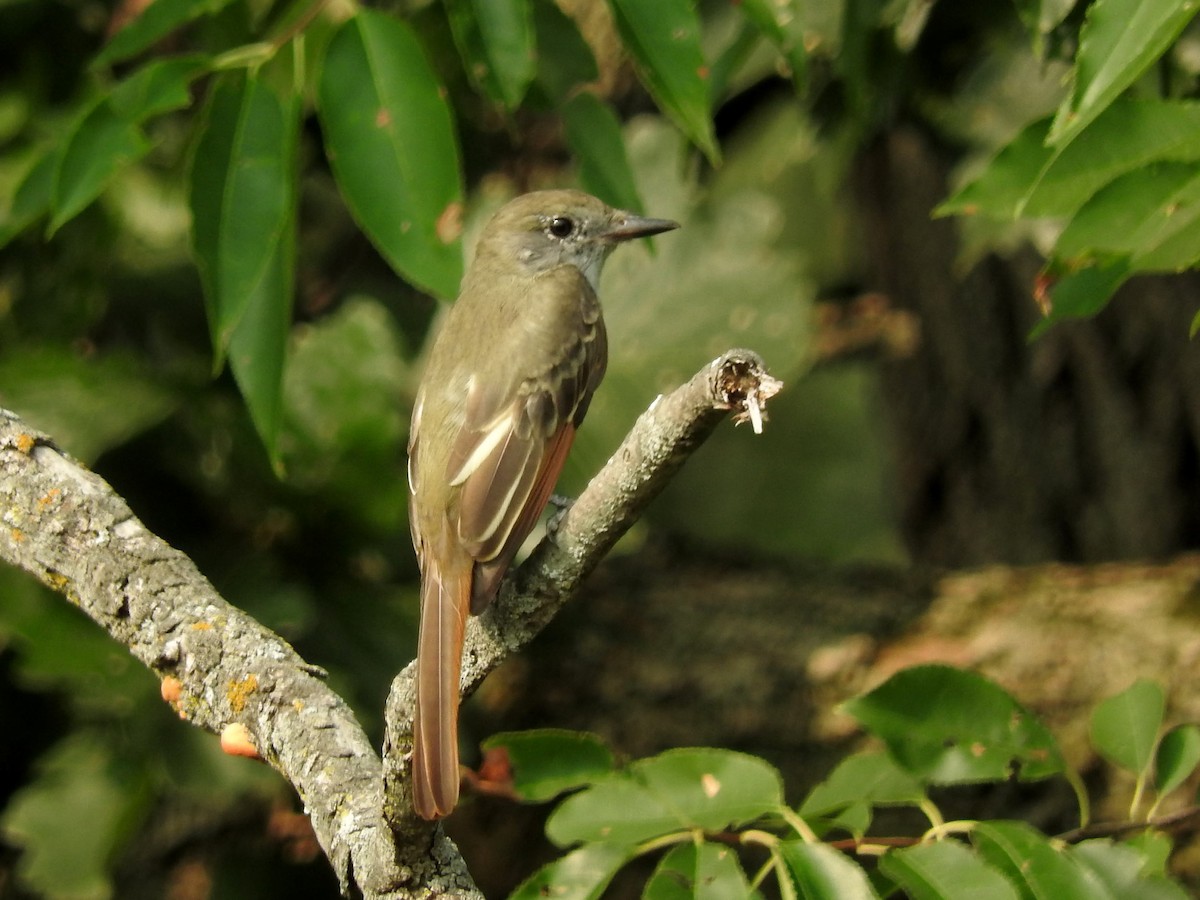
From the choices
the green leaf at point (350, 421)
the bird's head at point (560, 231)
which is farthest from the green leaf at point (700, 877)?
the green leaf at point (350, 421)

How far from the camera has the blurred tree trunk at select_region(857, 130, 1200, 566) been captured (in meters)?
5.64

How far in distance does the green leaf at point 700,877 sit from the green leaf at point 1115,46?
1.20 metres

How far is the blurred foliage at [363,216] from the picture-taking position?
284 centimetres

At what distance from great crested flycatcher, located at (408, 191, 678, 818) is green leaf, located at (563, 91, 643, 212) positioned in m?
0.48

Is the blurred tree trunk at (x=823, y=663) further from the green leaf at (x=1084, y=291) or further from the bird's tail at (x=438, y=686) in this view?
the green leaf at (x=1084, y=291)

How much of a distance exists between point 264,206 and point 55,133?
2375 mm

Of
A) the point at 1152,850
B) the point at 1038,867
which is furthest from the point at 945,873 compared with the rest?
the point at 1152,850

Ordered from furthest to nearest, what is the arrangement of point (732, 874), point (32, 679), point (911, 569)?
point (911, 569) → point (32, 679) → point (732, 874)

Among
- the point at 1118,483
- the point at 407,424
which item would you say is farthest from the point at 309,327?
the point at 1118,483

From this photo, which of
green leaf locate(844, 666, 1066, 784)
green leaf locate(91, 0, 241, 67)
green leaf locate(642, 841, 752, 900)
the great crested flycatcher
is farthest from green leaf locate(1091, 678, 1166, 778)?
green leaf locate(91, 0, 241, 67)

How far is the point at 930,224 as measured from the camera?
6301mm

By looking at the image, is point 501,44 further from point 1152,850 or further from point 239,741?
point 1152,850

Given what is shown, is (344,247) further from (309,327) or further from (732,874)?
(732,874)

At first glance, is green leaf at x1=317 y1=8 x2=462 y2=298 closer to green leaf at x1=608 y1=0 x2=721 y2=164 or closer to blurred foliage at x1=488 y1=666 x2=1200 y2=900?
green leaf at x1=608 y1=0 x2=721 y2=164
